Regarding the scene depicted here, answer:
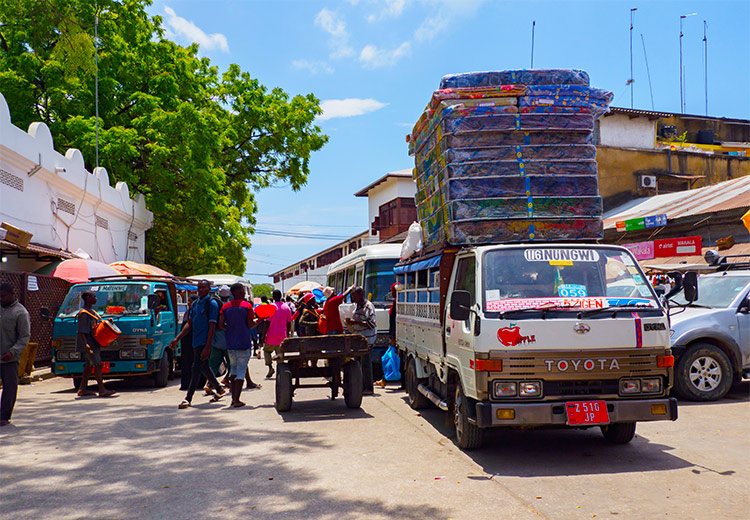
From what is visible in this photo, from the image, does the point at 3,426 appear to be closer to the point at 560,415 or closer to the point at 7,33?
the point at 560,415

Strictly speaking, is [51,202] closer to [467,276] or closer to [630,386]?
[467,276]

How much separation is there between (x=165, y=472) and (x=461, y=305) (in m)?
3.23

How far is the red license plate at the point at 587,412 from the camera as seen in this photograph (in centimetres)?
631

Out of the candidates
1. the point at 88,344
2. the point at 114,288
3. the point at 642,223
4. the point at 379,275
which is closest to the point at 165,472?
the point at 88,344

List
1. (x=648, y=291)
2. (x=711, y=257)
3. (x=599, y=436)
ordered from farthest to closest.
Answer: (x=711, y=257)
(x=599, y=436)
(x=648, y=291)

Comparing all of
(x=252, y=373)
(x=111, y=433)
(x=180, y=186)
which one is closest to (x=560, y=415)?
(x=111, y=433)

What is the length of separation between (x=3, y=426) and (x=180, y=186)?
1857 centimetres

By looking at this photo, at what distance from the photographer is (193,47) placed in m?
31.4

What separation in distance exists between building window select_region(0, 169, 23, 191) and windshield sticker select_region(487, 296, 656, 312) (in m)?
13.8

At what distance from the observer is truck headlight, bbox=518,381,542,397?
6379mm

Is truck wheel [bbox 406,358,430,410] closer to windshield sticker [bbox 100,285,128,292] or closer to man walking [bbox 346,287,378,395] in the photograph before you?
man walking [bbox 346,287,378,395]

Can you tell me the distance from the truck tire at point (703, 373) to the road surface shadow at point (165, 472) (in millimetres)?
4818

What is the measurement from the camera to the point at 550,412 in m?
6.29

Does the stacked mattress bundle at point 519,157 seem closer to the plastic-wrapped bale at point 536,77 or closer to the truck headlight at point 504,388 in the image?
the plastic-wrapped bale at point 536,77
